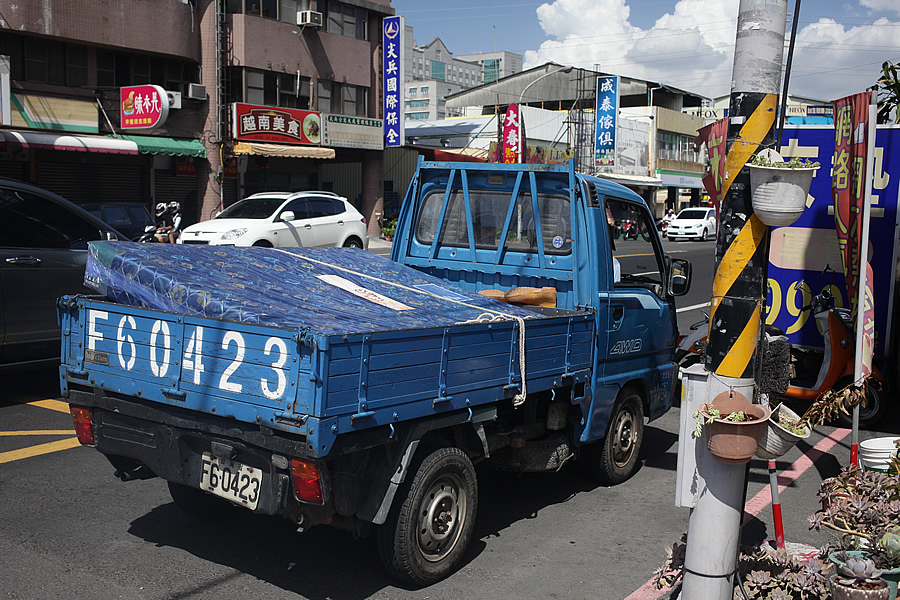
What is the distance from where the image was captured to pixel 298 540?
16.4ft

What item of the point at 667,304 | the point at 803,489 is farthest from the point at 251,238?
the point at 803,489

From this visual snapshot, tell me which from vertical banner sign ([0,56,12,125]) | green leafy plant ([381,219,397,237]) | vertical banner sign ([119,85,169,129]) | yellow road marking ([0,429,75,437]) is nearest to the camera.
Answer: yellow road marking ([0,429,75,437])

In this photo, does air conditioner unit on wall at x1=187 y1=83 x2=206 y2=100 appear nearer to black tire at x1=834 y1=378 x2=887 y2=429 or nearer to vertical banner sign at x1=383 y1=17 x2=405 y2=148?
vertical banner sign at x1=383 y1=17 x2=405 y2=148

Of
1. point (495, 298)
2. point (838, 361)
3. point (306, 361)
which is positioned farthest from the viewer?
point (838, 361)

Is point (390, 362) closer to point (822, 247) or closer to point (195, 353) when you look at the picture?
point (195, 353)

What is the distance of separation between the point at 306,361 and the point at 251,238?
14.8 metres

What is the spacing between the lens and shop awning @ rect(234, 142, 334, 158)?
27.2m

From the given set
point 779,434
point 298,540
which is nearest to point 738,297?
point 779,434

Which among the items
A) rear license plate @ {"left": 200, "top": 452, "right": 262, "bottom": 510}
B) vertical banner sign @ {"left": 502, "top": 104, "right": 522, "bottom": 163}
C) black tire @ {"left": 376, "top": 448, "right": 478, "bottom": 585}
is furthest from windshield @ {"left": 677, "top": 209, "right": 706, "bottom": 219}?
rear license plate @ {"left": 200, "top": 452, "right": 262, "bottom": 510}

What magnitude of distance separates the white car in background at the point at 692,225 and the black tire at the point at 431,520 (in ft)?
125

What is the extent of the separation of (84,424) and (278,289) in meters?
1.37

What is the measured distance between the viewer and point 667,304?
6.89 metres

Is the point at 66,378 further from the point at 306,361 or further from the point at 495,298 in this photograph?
the point at 495,298

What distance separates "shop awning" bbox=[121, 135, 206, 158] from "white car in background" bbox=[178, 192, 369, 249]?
6.85 metres
